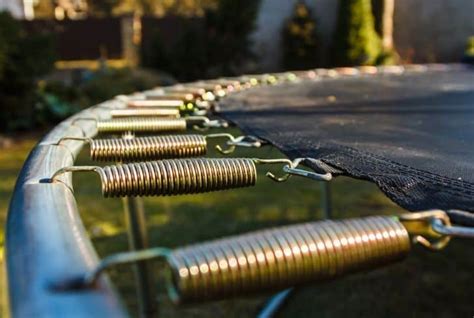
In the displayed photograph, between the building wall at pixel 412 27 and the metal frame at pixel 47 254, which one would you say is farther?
the building wall at pixel 412 27

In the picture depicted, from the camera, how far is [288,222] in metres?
2.64

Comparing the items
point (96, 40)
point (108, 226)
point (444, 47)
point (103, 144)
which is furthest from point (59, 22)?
point (103, 144)

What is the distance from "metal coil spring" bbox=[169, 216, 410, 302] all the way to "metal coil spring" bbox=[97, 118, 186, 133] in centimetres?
73

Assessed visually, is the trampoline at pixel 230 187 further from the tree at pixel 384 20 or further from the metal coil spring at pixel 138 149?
the tree at pixel 384 20

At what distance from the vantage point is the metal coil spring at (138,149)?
915 millimetres

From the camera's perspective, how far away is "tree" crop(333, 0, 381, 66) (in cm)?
653

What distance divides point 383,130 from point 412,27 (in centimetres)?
662

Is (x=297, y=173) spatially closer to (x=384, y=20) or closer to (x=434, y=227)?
(x=434, y=227)

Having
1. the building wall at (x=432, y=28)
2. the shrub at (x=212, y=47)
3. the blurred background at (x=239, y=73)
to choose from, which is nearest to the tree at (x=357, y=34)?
the blurred background at (x=239, y=73)

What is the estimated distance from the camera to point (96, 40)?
964cm

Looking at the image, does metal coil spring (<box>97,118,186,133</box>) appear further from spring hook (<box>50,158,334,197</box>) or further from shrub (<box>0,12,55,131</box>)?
shrub (<box>0,12,55,131</box>)

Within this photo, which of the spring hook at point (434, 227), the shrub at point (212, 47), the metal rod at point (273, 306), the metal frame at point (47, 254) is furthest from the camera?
the shrub at point (212, 47)

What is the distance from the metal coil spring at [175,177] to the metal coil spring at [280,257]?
0.82ft

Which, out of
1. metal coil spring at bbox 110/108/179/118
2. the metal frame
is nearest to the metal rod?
metal coil spring at bbox 110/108/179/118
